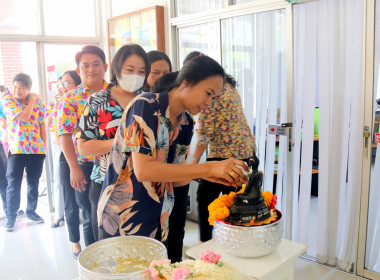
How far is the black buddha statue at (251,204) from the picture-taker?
3.99ft

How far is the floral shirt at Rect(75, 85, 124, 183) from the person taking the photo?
1.81 meters

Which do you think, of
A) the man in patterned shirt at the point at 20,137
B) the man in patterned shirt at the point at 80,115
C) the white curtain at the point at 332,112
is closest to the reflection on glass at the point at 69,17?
the man in patterned shirt at the point at 20,137

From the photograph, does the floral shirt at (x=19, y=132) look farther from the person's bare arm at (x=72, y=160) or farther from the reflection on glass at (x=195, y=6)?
the reflection on glass at (x=195, y=6)

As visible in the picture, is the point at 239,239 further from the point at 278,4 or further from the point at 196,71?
the point at 278,4

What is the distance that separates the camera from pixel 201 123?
2629 millimetres

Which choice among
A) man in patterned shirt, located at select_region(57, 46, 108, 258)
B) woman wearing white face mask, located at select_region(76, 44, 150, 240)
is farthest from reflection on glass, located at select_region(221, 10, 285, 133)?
woman wearing white face mask, located at select_region(76, 44, 150, 240)

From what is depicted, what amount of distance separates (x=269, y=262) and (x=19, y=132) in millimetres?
3049

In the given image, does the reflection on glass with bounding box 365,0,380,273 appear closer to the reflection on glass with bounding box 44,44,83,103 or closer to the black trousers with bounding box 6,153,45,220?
the black trousers with bounding box 6,153,45,220

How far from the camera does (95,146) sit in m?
1.79

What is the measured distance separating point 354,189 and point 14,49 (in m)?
3.38

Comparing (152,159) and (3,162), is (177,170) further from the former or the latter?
(3,162)

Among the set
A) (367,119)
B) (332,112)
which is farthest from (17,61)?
(367,119)

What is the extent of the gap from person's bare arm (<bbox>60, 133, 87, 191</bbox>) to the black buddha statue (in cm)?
147

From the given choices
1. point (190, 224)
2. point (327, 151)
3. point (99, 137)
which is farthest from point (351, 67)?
point (190, 224)
